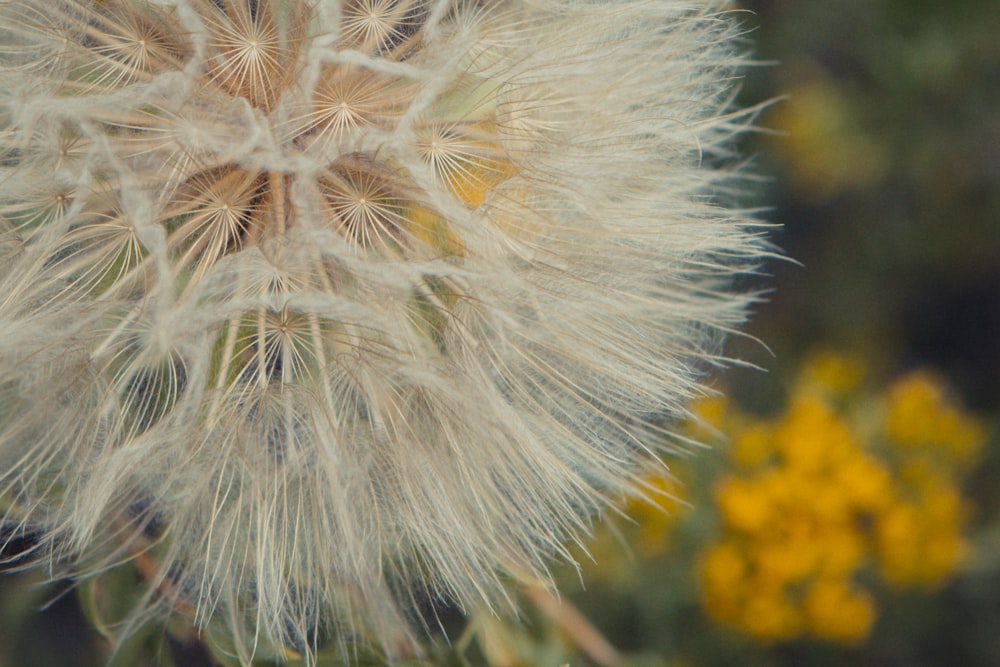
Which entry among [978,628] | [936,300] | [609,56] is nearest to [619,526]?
[609,56]

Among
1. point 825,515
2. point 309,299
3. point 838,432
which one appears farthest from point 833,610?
point 309,299

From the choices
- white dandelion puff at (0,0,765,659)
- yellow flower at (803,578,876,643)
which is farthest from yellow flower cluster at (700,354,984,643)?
white dandelion puff at (0,0,765,659)

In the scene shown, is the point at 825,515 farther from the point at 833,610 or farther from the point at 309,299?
the point at 309,299

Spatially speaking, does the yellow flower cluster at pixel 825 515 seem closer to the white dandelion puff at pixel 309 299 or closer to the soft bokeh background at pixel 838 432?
the soft bokeh background at pixel 838 432

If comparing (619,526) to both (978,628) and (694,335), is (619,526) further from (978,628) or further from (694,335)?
(978,628)

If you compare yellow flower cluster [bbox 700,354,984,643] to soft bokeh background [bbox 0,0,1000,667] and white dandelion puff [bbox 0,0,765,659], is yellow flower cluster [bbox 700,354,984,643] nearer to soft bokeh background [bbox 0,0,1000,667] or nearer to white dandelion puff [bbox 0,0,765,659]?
soft bokeh background [bbox 0,0,1000,667]

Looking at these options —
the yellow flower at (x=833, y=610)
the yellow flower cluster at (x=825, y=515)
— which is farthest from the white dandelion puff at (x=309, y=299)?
the yellow flower at (x=833, y=610)
